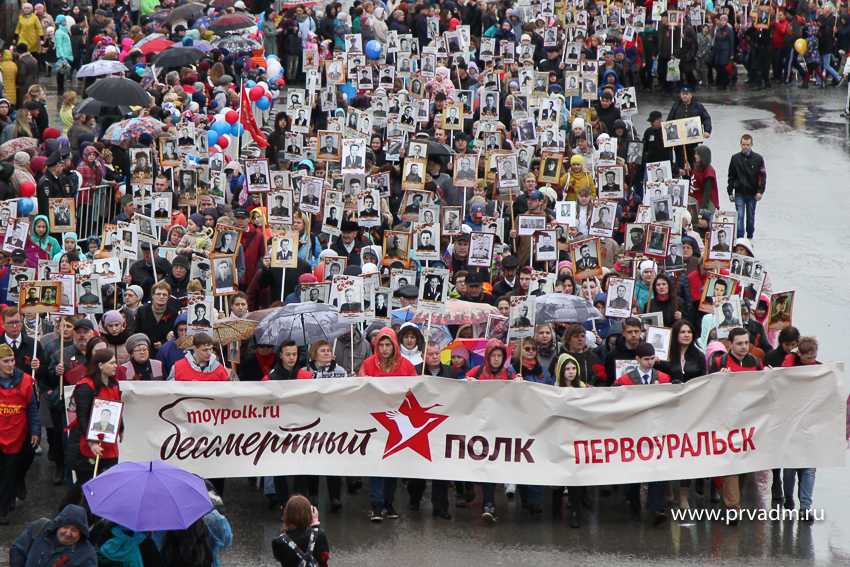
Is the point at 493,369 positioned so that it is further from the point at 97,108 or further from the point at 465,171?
the point at 97,108

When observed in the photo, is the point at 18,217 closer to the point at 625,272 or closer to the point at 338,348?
the point at 338,348

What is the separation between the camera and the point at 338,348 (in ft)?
50.4

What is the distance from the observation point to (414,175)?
824 inches

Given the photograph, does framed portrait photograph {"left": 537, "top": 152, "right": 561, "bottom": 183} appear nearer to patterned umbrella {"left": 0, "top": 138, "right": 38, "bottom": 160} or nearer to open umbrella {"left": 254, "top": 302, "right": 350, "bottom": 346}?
patterned umbrella {"left": 0, "top": 138, "right": 38, "bottom": 160}

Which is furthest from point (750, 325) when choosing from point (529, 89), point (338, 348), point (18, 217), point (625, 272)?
point (529, 89)

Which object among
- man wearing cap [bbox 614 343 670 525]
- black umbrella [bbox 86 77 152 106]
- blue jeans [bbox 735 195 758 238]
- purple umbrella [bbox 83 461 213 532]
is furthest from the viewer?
black umbrella [bbox 86 77 152 106]

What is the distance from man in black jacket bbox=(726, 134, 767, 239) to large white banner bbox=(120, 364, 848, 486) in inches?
348

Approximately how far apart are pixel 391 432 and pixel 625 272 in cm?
422

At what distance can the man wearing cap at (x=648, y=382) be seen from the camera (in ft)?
46.0

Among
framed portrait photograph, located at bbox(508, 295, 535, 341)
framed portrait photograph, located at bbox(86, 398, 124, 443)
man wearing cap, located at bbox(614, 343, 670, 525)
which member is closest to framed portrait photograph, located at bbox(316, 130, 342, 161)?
framed portrait photograph, located at bbox(508, 295, 535, 341)

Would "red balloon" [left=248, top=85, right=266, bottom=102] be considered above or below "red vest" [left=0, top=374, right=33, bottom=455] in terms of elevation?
above

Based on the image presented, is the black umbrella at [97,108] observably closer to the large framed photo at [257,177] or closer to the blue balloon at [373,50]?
the large framed photo at [257,177]

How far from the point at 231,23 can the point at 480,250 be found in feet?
45.0

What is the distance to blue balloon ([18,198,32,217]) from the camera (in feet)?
62.7
